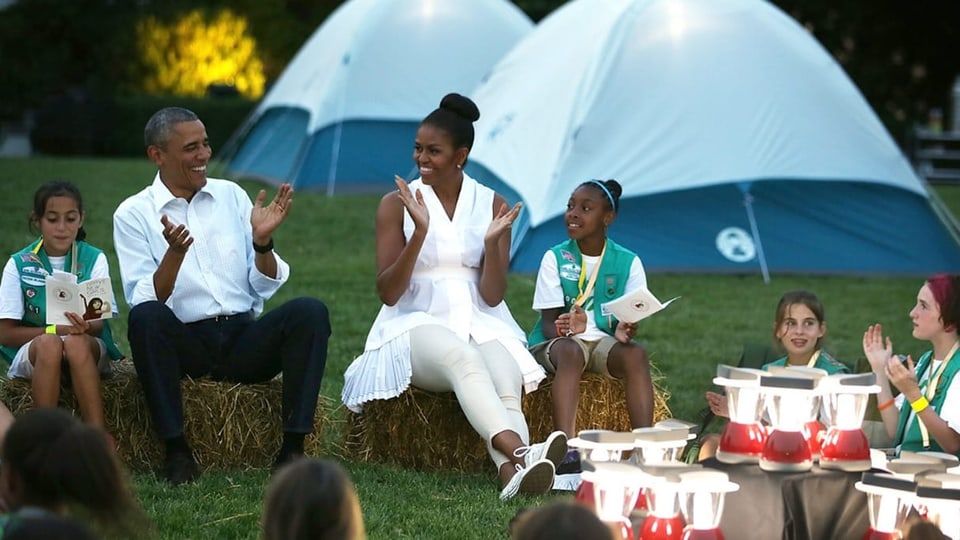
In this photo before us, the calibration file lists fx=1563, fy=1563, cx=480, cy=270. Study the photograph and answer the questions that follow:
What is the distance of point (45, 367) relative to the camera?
5.11m

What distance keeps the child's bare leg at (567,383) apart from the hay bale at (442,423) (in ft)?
0.59

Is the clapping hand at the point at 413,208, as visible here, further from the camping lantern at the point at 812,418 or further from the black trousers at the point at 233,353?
the camping lantern at the point at 812,418

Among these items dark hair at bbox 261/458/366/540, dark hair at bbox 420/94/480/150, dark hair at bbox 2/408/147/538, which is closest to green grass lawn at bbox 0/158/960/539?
dark hair at bbox 420/94/480/150

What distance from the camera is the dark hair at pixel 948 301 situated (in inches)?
183

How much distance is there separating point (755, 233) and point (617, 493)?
25.5 feet

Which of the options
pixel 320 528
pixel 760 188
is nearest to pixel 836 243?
pixel 760 188

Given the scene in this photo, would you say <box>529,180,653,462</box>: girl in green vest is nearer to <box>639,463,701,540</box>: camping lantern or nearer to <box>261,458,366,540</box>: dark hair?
<box>639,463,701,540</box>: camping lantern

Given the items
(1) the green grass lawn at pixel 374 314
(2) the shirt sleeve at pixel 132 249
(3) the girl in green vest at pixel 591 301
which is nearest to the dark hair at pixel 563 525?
(1) the green grass lawn at pixel 374 314

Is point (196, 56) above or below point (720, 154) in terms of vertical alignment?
above

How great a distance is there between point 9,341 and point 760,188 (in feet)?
22.4

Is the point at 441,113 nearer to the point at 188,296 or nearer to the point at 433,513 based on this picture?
the point at 188,296

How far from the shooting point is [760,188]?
1108 centimetres

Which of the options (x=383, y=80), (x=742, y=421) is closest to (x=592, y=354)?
(x=742, y=421)

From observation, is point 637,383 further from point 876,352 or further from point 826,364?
point 876,352
